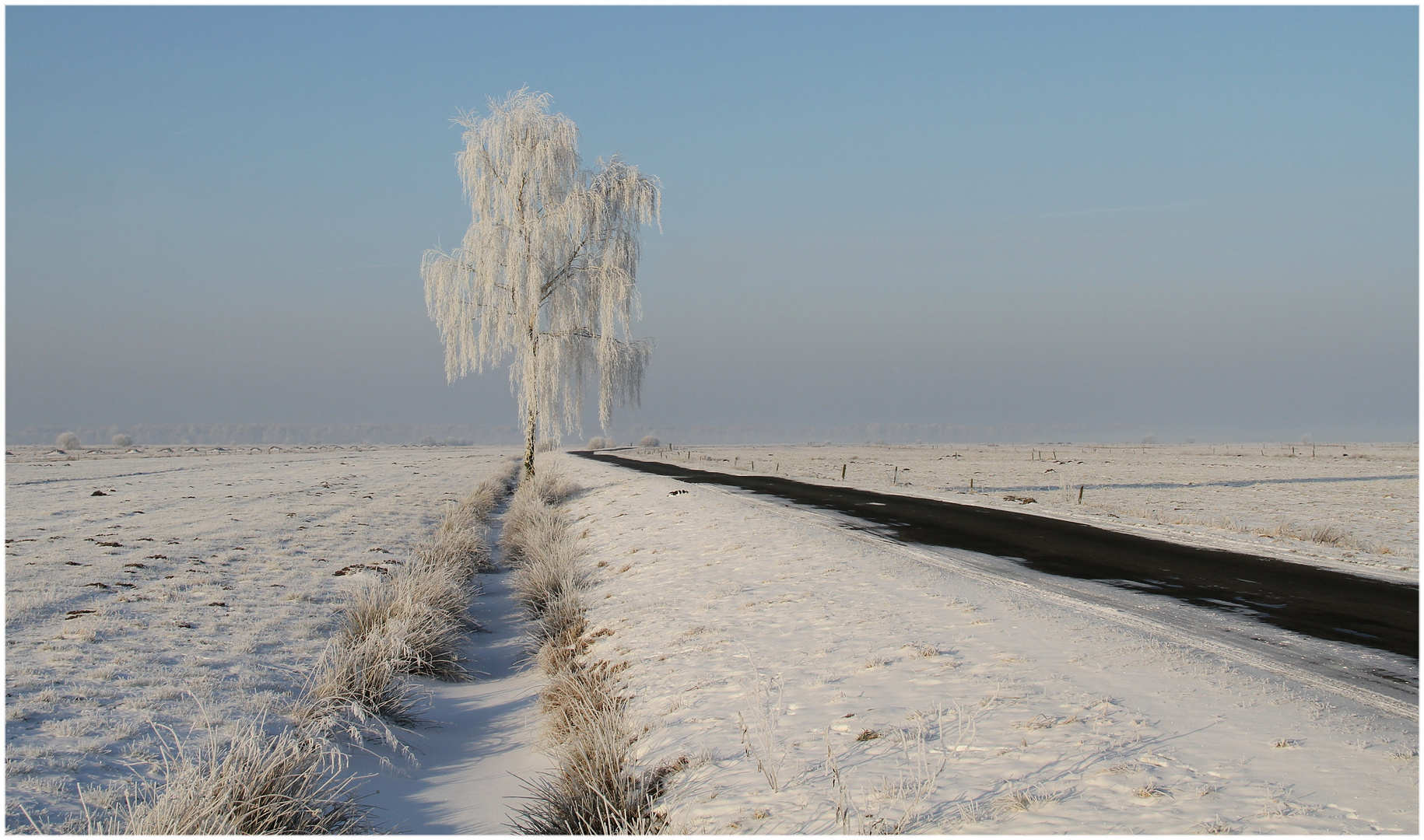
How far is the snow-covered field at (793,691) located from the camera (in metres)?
4.01

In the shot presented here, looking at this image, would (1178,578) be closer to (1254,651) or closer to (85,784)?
(1254,651)

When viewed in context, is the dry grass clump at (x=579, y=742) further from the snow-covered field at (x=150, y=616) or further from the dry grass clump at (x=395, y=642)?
the snow-covered field at (x=150, y=616)

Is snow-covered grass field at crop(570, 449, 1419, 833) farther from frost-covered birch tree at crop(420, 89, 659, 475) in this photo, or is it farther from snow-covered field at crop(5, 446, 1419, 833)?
frost-covered birch tree at crop(420, 89, 659, 475)

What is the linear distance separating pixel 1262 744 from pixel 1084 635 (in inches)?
93.8

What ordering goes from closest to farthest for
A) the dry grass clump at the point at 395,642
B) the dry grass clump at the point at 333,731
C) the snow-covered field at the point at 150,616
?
the dry grass clump at the point at 333,731, the snow-covered field at the point at 150,616, the dry grass clump at the point at 395,642

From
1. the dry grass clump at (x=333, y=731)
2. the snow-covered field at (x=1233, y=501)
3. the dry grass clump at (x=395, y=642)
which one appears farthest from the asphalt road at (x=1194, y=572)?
the dry grass clump at (x=333, y=731)

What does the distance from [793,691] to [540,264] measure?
19.7 metres

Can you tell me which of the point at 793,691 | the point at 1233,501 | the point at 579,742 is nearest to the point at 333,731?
the point at 579,742

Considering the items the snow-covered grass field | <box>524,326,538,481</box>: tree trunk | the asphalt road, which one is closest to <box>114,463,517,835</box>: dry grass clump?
the snow-covered grass field

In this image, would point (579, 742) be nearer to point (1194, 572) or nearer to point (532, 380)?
point (1194, 572)

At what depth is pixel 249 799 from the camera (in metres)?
4.42

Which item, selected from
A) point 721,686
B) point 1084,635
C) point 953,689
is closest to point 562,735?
point 721,686

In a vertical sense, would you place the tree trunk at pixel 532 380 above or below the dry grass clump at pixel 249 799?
above

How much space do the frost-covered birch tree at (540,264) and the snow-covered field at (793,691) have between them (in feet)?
33.4
